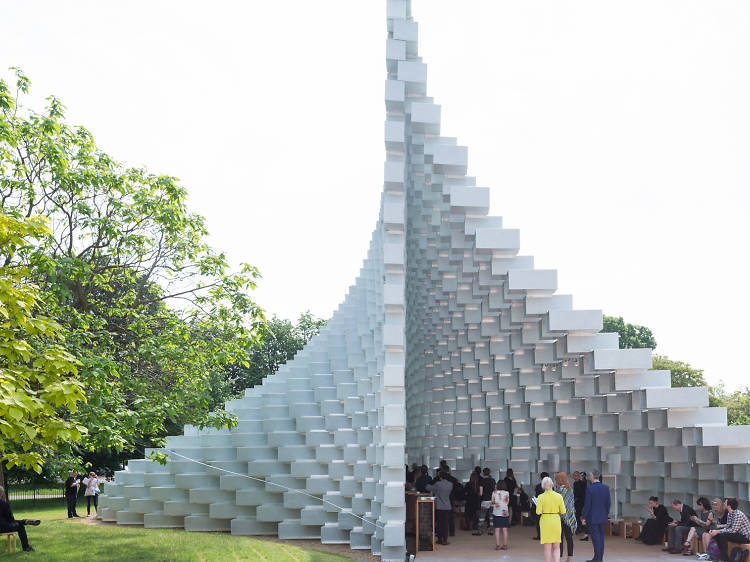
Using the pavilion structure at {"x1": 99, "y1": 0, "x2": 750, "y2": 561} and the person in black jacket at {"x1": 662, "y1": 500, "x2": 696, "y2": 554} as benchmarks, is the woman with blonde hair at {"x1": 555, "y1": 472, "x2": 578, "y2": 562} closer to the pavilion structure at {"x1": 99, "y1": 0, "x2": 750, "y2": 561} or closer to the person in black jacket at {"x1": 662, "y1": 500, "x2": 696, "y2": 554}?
the pavilion structure at {"x1": 99, "y1": 0, "x2": 750, "y2": 561}

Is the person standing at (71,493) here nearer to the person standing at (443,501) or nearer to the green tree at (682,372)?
the person standing at (443,501)

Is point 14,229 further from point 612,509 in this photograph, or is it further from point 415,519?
point 612,509

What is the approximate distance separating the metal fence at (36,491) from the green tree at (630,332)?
1340 inches

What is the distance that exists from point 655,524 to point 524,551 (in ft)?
9.20

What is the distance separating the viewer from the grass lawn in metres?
12.2

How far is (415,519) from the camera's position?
13375 millimetres

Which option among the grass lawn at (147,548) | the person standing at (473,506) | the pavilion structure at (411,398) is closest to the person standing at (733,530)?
the pavilion structure at (411,398)

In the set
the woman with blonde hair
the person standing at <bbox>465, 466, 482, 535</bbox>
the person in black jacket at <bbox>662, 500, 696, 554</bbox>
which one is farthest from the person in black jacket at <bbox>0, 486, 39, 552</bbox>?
the person in black jacket at <bbox>662, 500, 696, 554</bbox>

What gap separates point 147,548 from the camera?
12953mm

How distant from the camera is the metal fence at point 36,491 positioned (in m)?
33.8

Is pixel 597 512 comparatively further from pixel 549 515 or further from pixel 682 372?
pixel 682 372

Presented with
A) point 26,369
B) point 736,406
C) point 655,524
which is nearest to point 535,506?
point 655,524

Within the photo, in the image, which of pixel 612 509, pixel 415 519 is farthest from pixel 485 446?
pixel 415 519

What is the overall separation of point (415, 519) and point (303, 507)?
340 cm
